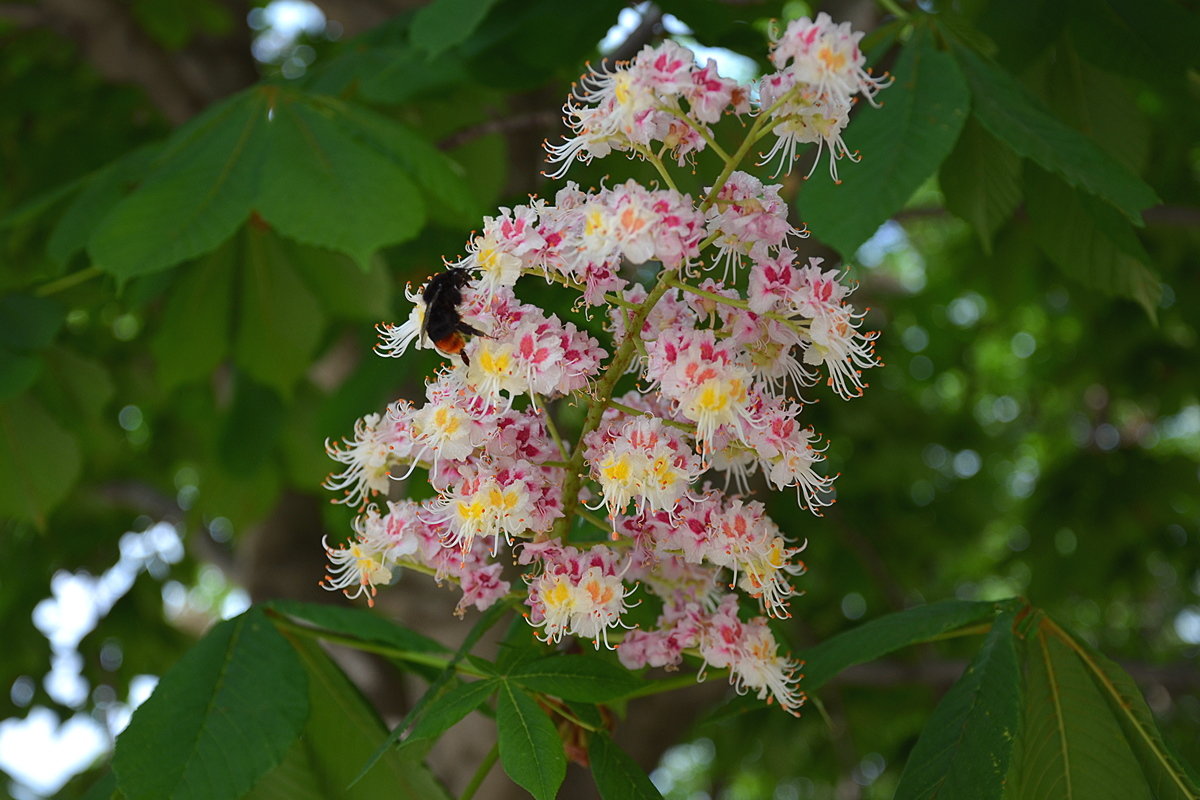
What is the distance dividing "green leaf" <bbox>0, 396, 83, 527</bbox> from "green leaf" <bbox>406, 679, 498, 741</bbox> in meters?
1.45

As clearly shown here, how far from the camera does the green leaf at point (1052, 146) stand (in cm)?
127

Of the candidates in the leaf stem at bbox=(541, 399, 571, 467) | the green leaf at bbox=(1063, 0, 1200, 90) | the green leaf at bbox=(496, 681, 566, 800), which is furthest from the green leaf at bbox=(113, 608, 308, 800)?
the green leaf at bbox=(1063, 0, 1200, 90)

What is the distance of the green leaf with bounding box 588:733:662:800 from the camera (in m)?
1.06

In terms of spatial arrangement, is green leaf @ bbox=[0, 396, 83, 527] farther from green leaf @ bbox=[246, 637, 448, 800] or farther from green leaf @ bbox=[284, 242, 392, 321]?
green leaf @ bbox=[246, 637, 448, 800]

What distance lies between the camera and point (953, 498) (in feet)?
14.0

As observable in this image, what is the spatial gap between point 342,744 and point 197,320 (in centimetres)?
120

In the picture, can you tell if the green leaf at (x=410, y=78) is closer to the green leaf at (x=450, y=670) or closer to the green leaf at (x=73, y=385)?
the green leaf at (x=73, y=385)

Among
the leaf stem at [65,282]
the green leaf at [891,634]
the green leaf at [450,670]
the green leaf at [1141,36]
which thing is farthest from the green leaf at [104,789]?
the green leaf at [1141,36]

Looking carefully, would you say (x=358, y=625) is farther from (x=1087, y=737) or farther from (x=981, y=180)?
(x=981, y=180)

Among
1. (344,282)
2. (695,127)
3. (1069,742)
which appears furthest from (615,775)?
(344,282)

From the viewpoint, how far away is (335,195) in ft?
5.28

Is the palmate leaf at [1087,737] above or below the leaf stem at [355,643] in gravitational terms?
above

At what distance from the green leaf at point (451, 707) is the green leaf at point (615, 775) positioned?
0.14m

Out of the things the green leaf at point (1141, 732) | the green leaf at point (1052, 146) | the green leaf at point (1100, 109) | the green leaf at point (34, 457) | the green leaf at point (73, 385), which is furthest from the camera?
the green leaf at point (73, 385)
